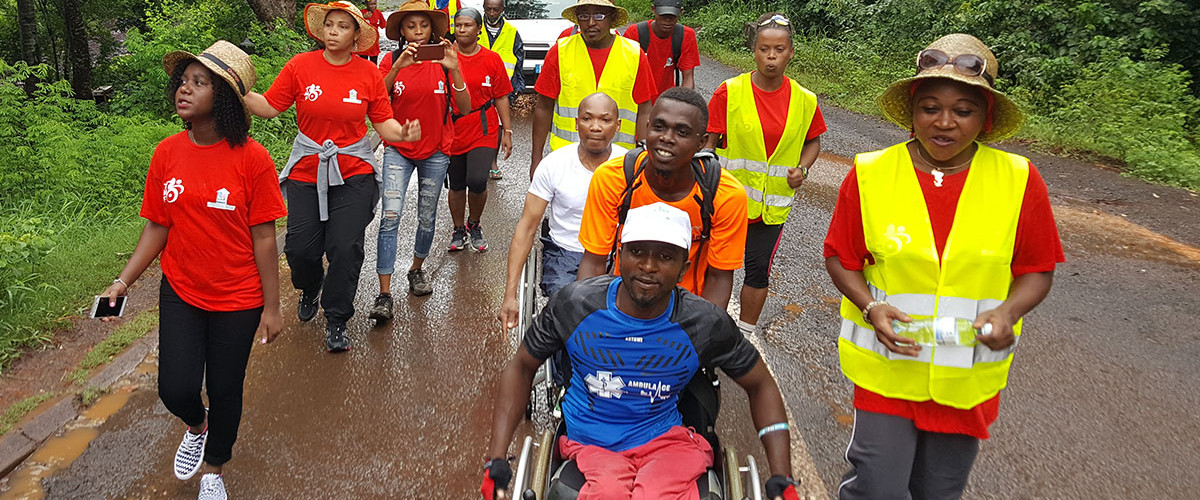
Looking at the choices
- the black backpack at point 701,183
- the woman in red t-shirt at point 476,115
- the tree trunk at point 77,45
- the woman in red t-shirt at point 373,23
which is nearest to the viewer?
the black backpack at point 701,183

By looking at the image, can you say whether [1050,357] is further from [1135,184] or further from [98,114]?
[98,114]

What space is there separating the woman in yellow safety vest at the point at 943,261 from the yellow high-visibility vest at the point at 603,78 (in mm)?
3141

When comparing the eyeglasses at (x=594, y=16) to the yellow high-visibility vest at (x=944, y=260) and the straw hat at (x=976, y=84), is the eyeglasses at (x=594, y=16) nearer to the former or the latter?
the straw hat at (x=976, y=84)

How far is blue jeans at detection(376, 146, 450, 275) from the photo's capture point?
5996 mm

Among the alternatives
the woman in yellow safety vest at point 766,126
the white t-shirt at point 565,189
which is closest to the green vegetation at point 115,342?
the white t-shirt at point 565,189

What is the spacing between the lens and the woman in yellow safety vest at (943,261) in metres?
2.79

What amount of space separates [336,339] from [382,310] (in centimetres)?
48

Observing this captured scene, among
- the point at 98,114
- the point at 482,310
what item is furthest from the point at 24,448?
the point at 98,114

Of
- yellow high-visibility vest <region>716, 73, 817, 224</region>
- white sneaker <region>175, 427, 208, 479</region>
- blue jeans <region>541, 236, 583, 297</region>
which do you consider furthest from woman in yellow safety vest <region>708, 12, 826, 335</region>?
white sneaker <region>175, 427, 208, 479</region>

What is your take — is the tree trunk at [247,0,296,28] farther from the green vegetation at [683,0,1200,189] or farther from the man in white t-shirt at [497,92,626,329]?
the man in white t-shirt at [497,92,626,329]

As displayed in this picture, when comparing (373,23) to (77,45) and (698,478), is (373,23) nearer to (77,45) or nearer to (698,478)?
(698,478)

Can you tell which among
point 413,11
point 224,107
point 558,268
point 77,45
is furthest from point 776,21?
point 77,45

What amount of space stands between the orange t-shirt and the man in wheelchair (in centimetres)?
65

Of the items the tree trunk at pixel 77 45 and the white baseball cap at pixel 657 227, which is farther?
the tree trunk at pixel 77 45
